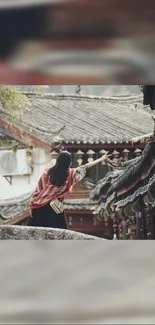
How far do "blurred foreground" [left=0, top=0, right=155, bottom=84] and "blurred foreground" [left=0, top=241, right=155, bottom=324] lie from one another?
0.73 metres

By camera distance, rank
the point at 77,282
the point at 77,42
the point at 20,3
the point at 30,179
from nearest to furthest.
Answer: the point at 20,3, the point at 77,42, the point at 77,282, the point at 30,179

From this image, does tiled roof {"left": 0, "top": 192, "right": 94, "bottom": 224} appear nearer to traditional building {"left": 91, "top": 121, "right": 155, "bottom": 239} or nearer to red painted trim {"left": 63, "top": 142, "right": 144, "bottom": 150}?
traditional building {"left": 91, "top": 121, "right": 155, "bottom": 239}

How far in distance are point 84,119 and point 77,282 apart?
72 cm

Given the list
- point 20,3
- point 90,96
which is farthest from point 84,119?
point 20,3

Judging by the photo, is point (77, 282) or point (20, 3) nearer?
point (20, 3)

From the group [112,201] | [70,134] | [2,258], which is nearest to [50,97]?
[70,134]

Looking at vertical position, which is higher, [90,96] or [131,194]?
[90,96]

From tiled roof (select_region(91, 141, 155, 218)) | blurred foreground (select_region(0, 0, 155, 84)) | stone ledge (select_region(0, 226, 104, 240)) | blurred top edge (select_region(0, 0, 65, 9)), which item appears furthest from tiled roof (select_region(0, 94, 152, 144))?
blurred top edge (select_region(0, 0, 65, 9))

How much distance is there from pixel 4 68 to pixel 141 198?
818 mm

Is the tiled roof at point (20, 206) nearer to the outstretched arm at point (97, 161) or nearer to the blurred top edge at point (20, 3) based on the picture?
the outstretched arm at point (97, 161)

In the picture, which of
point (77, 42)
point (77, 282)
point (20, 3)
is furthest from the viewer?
point (77, 282)

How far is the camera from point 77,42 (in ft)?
7.39

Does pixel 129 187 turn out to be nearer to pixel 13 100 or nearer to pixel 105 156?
pixel 105 156

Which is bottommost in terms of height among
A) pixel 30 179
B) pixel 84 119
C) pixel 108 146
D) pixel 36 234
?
pixel 36 234
